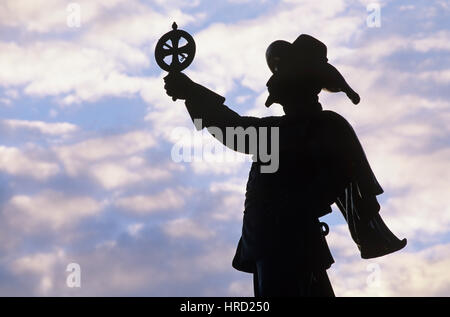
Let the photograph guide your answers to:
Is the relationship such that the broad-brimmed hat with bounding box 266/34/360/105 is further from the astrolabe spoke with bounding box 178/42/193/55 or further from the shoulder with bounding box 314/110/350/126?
the astrolabe spoke with bounding box 178/42/193/55

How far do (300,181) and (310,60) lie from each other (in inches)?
56.1

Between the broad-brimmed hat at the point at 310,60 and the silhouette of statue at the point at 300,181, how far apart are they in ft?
0.03

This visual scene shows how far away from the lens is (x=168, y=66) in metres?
11.0

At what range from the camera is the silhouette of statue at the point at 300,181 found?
10.2m

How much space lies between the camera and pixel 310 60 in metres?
11.0

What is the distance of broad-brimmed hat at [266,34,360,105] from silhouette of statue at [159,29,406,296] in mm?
11

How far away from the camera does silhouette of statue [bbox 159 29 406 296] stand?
1016 centimetres

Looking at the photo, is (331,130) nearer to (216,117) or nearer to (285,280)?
(216,117)

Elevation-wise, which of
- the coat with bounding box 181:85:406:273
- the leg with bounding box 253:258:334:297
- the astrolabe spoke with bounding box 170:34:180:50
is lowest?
the leg with bounding box 253:258:334:297

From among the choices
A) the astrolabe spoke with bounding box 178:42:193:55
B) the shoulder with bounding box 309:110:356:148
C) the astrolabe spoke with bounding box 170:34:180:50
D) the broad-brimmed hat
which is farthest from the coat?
the astrolabe spoke with bounding box 170:34:180:50

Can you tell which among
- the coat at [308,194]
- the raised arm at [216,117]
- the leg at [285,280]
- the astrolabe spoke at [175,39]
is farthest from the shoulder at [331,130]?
the astrolabe spoke at [175,39]

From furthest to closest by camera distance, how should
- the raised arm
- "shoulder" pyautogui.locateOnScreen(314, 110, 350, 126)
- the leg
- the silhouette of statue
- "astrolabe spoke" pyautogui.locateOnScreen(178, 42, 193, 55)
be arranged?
"astrolabe spoke" pyautogui.locateOnScreen(178, 42, 193, 55)
the raised arm
"shoulder" pyautogui.locateOnScreen(314, 110, 350, 126)
the silhouette of statue
the leg

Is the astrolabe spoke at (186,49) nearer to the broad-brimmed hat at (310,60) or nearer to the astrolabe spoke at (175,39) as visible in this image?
the astrolabe spoke at (175,39)
